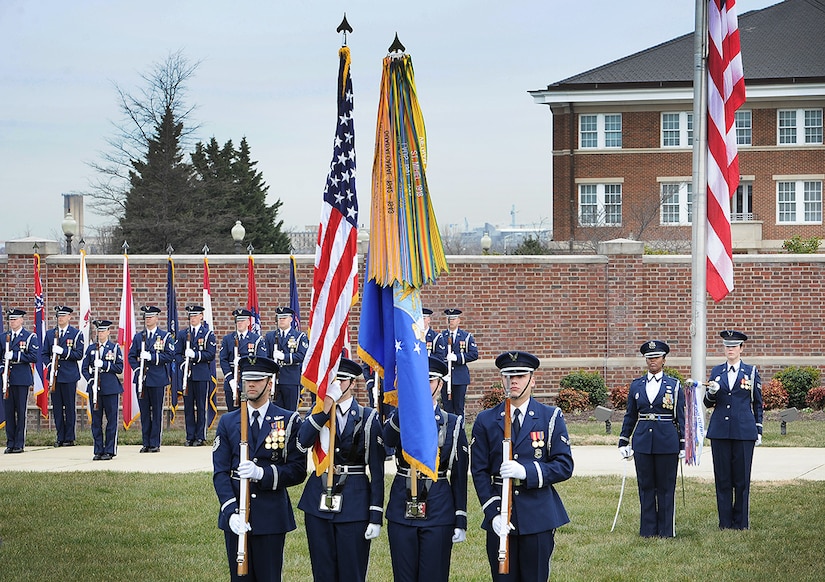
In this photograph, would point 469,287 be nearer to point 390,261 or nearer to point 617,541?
point 617,541

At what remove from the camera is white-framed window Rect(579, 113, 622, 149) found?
45.0m

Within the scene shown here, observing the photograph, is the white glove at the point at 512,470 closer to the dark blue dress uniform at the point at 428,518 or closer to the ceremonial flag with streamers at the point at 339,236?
the dark blue dress uniform at the point at 428,518

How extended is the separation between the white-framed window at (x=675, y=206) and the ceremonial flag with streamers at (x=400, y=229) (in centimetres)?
3765

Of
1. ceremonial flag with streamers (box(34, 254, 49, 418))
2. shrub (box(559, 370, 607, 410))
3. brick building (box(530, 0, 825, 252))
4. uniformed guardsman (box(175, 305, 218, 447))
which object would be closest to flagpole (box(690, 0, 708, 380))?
shrub (box(559, 370, 607, 410))

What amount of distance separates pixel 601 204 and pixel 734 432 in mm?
33849

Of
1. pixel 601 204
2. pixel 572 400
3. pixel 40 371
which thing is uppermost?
pixel 601 204

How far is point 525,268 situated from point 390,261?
16.2 m

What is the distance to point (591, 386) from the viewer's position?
2320 centimetres

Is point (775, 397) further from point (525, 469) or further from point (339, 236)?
point (525, 469)

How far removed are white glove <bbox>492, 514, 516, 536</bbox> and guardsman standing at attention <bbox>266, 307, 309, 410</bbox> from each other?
11580 mm

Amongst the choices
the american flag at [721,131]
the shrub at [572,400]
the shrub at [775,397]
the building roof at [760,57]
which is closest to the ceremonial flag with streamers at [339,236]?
the american flag at [721,131]

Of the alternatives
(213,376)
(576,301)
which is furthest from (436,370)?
(576,301)

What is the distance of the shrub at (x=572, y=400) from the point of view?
2273cm

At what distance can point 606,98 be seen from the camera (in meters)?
44.2
